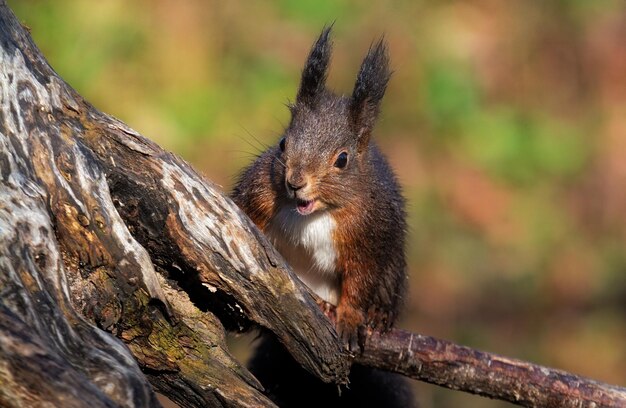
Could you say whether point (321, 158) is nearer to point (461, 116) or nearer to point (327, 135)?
point (327, 135)

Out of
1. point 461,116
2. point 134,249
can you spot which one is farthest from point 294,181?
point 461,116

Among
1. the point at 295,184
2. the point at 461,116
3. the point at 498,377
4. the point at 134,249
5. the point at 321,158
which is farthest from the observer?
the point at 461,116

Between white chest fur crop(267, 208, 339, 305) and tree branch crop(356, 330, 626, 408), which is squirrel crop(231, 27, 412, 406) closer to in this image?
white chest fur crop(267, 208, 339, 305)

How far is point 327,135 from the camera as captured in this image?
3205 mm

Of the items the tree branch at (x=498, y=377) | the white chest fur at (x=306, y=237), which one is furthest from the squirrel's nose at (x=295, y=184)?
the tree branch at (x=498, y=377)

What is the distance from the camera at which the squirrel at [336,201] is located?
3137 millimetres

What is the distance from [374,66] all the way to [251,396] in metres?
1.11

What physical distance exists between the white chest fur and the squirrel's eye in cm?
15

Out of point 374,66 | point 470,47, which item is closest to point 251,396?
point 374,66

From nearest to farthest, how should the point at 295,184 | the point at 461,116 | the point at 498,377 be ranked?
the point at 498,377 → the point at 295,184 → the point at 461,116

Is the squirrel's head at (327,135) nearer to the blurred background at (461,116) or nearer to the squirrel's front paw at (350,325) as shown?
the squirrel's front paw at (350,325)

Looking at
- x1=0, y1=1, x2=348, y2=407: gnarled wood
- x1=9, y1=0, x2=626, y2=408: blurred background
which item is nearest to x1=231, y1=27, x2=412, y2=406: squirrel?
x1=0, y1=1, x2=348, y2=407: gnarled wood

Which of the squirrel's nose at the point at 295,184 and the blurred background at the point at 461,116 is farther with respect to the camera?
the blurred background at the point at 461,116

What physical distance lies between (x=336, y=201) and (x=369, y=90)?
36 cm
